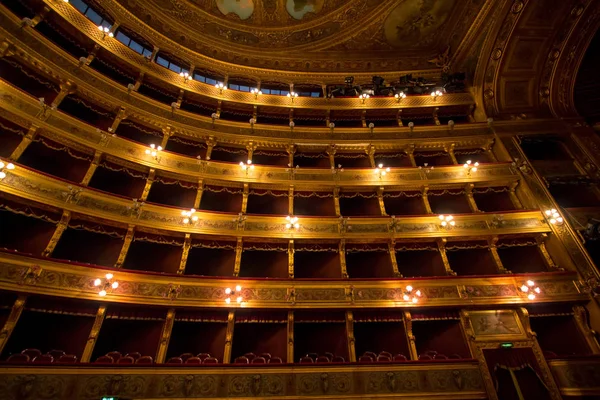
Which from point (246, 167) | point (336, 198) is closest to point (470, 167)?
point (336, 198)

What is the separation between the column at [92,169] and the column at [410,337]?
9977 millimetres

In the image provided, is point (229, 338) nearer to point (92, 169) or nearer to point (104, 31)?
point (92, 169)

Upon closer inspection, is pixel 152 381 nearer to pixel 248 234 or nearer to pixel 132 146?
pixel 248 234

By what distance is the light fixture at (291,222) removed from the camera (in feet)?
33.6

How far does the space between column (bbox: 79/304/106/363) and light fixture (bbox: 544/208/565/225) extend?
1350 centimetres

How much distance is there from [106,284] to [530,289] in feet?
37.4

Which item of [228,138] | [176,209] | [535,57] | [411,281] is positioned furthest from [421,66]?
[176,209]

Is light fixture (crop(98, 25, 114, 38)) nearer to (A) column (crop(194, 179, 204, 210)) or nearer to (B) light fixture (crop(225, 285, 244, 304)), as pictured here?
(A) column (crop(194, 179, 204, 210))

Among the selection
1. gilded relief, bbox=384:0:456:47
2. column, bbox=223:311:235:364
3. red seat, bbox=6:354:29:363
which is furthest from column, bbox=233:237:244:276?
gilded relief, bbox=384:0:456:47

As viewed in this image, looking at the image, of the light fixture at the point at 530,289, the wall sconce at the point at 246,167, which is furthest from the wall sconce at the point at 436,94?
the wall sconce at the point at 246,167

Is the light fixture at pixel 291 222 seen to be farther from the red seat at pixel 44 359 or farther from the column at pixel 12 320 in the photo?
the column at pixel 12 320

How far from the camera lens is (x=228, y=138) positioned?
12781 millimetres

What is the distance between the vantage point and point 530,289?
8859mm

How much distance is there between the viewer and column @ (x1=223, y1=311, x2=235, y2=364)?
767cm
